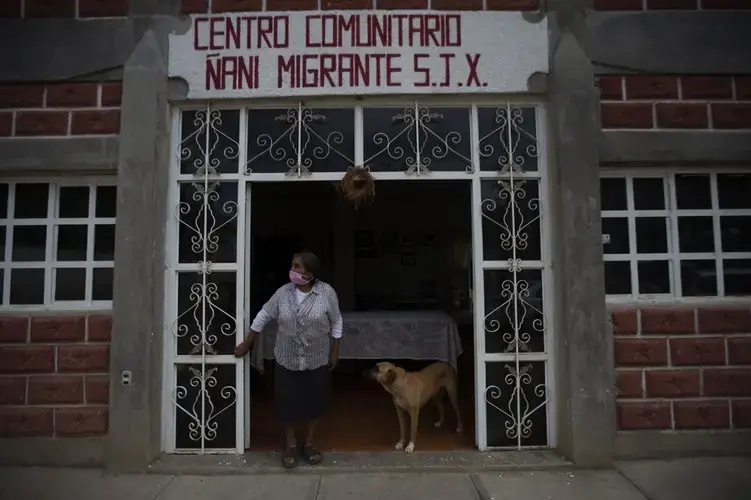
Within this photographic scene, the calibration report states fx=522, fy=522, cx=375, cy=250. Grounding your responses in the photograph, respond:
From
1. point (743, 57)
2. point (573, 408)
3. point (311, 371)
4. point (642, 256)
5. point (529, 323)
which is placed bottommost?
point (573, 408)

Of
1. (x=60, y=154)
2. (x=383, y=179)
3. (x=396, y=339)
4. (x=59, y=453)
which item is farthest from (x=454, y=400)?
(x=60, y=154)

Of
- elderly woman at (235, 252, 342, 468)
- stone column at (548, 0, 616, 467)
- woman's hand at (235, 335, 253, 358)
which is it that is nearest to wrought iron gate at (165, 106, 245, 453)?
woman's hand at (235, 335, 253, 358)

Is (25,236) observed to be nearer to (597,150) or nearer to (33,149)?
(33,149)

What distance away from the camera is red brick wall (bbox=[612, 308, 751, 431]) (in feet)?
13.7

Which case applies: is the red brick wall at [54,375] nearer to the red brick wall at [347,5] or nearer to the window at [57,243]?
the window at [57,243]

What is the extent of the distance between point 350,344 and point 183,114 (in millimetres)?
2831

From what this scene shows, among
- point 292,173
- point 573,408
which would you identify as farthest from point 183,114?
point 573,408

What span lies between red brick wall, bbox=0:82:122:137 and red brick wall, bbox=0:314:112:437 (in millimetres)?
1548

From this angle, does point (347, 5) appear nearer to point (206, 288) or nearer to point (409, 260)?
point (206, 288)

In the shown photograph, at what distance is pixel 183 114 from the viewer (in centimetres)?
450

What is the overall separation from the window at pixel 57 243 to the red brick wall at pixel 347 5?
1741 mm

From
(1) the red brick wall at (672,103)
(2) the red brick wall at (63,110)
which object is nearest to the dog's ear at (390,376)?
(1) the red brick wall at (672,103)

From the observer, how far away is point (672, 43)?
436cm

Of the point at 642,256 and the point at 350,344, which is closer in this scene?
the point at 642,256
